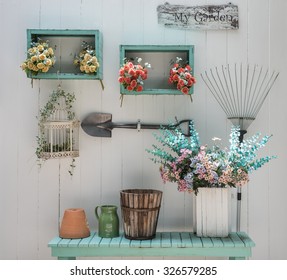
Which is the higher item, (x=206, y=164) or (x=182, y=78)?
(x=182, y=78)

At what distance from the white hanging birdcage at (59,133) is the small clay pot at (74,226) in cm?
41

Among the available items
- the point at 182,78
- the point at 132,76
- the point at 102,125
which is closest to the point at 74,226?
the point at 102,125

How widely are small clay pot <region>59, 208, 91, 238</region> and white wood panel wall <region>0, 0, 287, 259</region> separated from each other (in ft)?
0.82

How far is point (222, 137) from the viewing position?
401 cm

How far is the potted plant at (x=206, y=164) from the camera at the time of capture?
354cm

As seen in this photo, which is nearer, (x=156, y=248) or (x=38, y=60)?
(x=156, y=248)

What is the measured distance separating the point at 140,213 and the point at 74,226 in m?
0.47

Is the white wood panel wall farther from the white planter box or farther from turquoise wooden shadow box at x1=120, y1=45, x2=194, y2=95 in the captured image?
the white planter box

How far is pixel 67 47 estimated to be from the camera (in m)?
4.04

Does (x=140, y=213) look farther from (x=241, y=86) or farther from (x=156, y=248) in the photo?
(x=241, y=86)

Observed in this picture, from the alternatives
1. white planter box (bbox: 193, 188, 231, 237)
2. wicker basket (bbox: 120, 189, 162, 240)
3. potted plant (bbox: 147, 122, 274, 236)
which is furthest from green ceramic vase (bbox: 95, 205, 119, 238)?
white planter box (bbox: 193, 188, 231, 237)

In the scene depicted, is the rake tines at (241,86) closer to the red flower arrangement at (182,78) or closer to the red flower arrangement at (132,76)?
the red flower arrangement at (182,78)

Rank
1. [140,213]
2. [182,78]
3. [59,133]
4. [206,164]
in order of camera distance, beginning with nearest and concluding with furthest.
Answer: [206,164], [140,213], [182,78], [59,133]

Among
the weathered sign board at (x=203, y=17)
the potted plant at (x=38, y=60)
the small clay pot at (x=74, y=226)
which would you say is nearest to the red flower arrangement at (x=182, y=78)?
the weathered sign board at (x=203, y=17)
